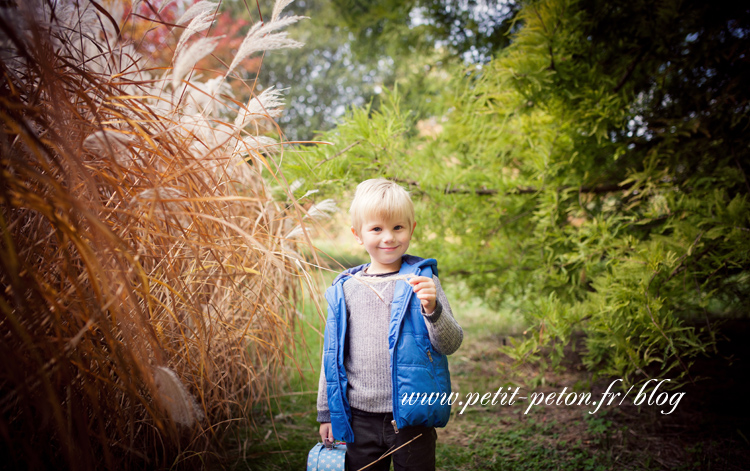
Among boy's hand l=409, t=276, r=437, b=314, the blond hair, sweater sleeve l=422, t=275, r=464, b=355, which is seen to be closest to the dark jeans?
sweater sleeve l=422, t=275, r=464, b=355

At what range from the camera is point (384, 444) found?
147 centimetres

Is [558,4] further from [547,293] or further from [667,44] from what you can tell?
[547,293]

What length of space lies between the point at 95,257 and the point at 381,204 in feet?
2.93

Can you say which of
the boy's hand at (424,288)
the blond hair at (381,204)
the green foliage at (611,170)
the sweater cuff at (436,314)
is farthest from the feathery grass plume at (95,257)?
the green foliage at (611,170)

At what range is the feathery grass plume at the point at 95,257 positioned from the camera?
948 mm

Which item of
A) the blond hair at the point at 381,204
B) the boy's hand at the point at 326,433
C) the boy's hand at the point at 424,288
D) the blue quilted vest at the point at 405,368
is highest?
the blond hair at the point at 381,204

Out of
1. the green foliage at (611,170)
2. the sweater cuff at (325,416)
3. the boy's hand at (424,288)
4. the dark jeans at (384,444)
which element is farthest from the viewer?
the green foliage at (611,170)

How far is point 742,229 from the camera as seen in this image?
172 cm

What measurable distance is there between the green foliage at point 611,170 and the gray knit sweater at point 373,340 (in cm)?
75

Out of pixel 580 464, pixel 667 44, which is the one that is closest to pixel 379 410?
pixel 580 464

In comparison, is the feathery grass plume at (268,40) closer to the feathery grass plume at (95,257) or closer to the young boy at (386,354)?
the feathery grass plume at (95,257)

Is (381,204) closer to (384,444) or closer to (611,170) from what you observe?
(384,444)

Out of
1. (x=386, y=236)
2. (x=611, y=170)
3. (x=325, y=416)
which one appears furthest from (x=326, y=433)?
(x=611, y=170)

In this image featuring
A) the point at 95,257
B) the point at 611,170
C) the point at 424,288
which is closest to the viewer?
the point at 95,257
